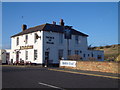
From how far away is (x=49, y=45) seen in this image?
33.5 m

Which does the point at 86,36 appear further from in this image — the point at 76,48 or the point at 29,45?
the point at 29,45

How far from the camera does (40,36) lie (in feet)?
109

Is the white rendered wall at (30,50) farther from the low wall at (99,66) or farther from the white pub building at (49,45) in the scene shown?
the low wall at (99,66)

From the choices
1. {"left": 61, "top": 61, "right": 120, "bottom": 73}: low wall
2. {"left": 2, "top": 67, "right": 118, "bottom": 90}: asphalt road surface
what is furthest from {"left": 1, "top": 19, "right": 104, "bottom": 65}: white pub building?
{"left": 2, "top": 67, "right": 118, "bottom": 90}: asphalt road surface

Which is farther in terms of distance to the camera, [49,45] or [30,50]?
[30,50]

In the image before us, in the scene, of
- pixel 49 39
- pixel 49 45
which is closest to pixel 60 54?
pixel 49 45

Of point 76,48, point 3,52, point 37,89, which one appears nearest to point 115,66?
point 37,89

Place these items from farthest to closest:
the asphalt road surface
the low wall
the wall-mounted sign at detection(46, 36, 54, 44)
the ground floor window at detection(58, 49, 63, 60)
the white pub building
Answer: the ground floor window at detection(58, 49, 63, 60) < the wall-mounted sign at detection(46, 36, 54, 44) < the white pub building < the low wall < the asphalt road surface

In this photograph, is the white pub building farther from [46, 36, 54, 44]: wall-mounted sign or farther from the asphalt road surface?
the asphalt road surface

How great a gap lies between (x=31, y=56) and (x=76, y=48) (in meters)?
8.97

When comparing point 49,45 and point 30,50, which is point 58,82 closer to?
point 49,45

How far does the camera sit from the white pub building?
108 ft

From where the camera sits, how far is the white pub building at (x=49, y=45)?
32875mm

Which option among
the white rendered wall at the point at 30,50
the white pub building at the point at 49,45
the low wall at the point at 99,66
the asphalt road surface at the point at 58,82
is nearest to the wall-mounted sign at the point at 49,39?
the white pub building at the point at 49,45
